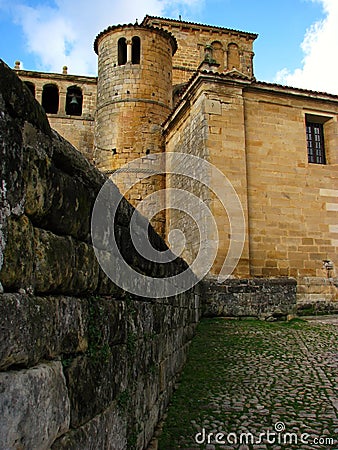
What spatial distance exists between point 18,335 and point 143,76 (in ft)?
59.2

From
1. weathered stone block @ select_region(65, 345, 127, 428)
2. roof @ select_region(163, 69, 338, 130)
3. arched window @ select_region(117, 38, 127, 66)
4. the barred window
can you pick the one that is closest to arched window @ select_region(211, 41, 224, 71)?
arched window @ select_region(117, 38, 127, 66)

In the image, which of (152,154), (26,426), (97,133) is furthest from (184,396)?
(97,133)

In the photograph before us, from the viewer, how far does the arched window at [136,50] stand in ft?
61.1

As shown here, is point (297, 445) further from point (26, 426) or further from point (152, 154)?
point (152, 154)

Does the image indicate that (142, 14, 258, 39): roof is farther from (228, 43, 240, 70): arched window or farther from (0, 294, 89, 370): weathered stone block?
(0, 294, 89, 370): weathered stone block

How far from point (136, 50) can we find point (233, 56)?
10.7m

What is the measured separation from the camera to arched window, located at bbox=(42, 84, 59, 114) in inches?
900

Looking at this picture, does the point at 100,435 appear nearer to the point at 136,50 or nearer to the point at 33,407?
the point at 33,407

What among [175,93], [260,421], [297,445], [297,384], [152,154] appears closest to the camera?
[297,445]

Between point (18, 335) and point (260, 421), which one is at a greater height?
point (18, 335)

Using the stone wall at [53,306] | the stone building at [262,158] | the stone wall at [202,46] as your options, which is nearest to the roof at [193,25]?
the stone wall at [202,46]

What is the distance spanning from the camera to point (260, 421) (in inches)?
167

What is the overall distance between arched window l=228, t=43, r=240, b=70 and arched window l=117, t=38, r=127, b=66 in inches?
400

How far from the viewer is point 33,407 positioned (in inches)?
56.9
